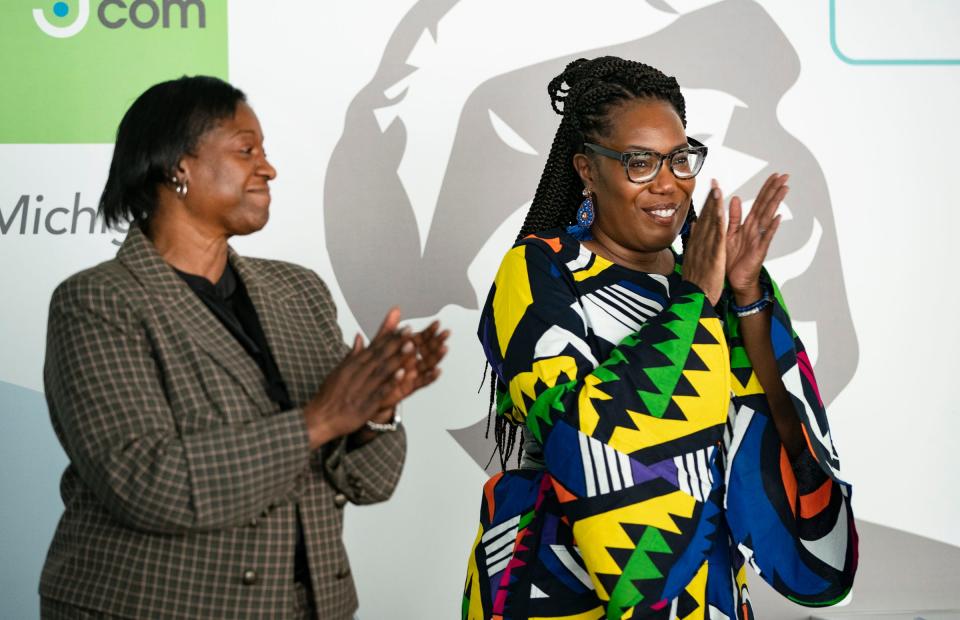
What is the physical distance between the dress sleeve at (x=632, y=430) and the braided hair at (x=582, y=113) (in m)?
0.25

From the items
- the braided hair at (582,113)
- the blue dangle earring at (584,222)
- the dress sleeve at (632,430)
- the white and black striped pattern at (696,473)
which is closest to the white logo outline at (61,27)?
the braided hair at (582,113)

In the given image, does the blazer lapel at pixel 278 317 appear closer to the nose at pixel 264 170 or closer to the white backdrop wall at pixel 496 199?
the nose at pixel 264 170

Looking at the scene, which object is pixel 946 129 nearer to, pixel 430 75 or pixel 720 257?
pixel 430 75

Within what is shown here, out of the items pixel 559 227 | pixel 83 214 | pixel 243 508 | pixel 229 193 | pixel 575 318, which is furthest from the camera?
pixel 83 214

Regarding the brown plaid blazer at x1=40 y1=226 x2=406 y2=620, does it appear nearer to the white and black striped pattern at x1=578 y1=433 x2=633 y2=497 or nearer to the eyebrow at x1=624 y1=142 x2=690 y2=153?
the white and black striped pattern at x1=578 y1=433 x2=633 y2=497

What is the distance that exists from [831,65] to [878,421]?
48.2 inches

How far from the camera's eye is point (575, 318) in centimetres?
195

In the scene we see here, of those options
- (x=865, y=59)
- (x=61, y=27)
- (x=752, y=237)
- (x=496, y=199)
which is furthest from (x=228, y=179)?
(x=865, y=59)

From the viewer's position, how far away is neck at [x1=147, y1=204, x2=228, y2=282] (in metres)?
1.72

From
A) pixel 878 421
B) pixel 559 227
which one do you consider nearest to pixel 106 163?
pixel 559 227

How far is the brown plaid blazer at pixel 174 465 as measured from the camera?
1450 millimetres

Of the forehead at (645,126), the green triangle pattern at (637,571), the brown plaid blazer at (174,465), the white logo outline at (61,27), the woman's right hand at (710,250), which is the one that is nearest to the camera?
the brown plaid blazer at (174,465)

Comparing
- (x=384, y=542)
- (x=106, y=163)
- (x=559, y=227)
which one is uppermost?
(x=106, y=163)

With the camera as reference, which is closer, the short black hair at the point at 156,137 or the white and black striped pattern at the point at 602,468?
the short black hair at the point at 156,137
